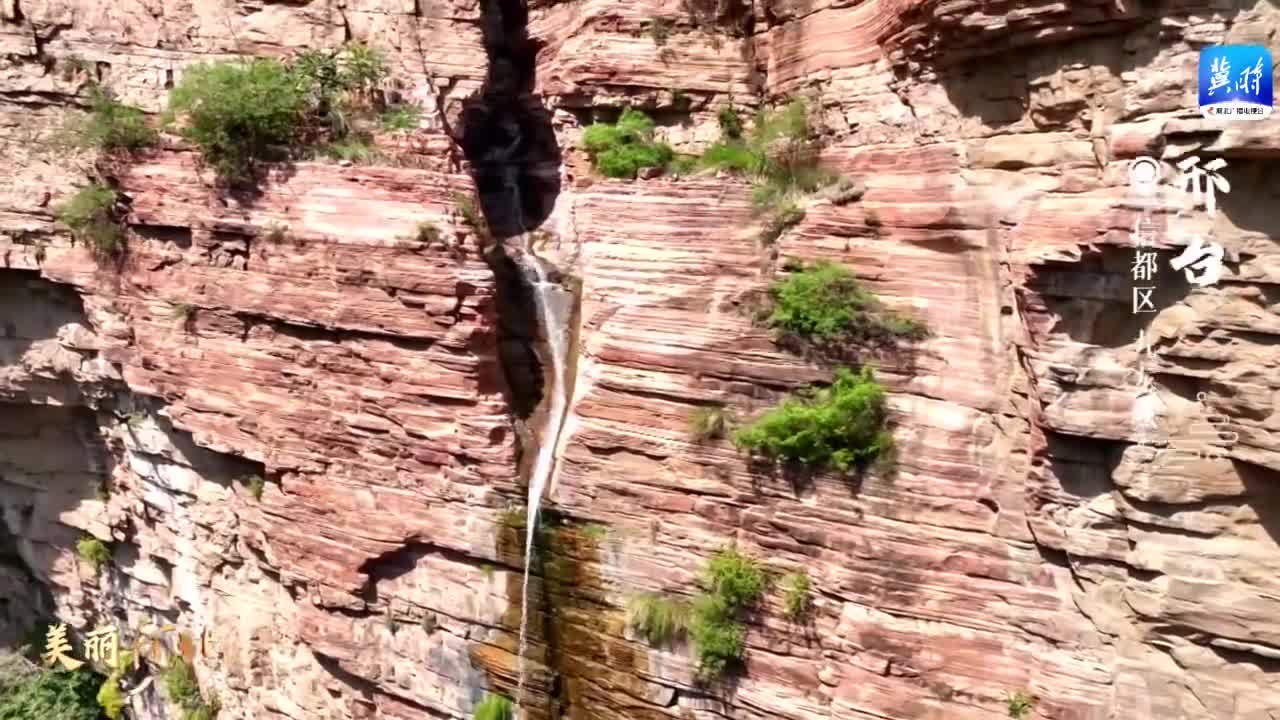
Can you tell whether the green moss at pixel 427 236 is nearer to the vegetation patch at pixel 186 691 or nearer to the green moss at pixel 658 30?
the green moss at pixel 658 30

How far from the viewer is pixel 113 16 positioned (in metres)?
10.4

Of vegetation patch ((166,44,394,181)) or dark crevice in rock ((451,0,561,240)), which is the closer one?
vegetation patch ((166,44,394,181))

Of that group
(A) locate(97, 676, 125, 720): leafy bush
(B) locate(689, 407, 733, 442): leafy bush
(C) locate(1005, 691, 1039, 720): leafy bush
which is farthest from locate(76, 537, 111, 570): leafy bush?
(C) locate(1005, 691, 1039, 720): leafy bush

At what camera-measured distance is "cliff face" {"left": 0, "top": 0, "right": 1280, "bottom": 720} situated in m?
5.66

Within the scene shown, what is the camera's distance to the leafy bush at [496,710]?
8.41 meters

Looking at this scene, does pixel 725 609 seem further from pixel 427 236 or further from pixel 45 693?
pixel 45 693

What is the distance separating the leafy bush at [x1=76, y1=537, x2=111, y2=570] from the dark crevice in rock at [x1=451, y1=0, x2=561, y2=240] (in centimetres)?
701

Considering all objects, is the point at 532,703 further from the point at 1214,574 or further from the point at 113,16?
the point at 113,16

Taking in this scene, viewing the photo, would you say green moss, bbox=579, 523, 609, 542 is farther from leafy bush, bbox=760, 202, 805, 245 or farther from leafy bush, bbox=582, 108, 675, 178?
leafy bush, bbox=582, 108, 675, 178

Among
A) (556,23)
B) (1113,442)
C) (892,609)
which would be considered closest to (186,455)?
(556,23)

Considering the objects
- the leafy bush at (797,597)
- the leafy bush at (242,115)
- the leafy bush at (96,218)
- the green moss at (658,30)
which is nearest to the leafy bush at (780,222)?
the green moss at (658,30)

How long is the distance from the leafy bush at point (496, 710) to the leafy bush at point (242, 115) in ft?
18.8

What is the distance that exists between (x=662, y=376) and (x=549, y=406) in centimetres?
173

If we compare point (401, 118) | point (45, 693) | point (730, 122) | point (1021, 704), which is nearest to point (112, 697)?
point (45, 693)
